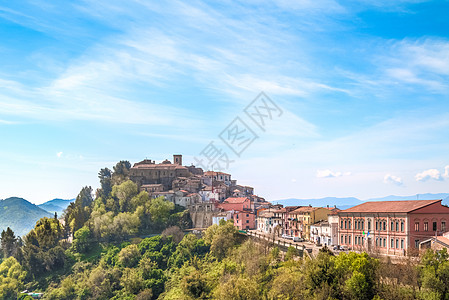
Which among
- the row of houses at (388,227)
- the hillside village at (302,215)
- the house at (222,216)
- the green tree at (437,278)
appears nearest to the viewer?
the green tree at (437,278)

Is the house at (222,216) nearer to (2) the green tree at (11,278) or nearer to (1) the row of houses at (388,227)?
(1) the row of houses at (388,227)

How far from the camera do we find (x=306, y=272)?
37.9 meters

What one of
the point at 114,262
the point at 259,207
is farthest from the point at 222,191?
the point at 114,262

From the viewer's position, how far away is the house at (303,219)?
58.9 m

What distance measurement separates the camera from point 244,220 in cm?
7450

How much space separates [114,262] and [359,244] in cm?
3811

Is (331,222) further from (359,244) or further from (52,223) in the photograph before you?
(52,223)

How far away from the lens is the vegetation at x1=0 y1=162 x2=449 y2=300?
115 ft

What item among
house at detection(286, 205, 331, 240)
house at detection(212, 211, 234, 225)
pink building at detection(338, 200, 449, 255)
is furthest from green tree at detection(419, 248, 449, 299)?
house at detection(212, 211, 234, 225)

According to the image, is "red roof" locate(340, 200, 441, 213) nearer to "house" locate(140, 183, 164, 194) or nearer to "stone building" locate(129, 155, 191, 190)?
"house" locate(140, 183, 164, 194)

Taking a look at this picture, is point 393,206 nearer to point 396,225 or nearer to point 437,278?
point 396,225

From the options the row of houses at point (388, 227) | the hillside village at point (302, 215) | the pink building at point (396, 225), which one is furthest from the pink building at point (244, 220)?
the pink building at point (396, 225)

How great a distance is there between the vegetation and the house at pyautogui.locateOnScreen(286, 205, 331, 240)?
7940 millimetres

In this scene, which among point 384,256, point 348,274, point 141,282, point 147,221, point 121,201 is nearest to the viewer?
point 348,274
